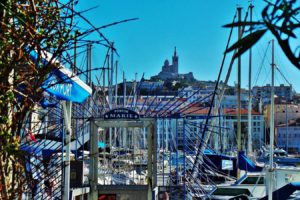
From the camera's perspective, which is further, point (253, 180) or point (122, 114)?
point (253, 180)

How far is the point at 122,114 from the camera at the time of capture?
9.20m

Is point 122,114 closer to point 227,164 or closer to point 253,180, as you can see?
point 253,180

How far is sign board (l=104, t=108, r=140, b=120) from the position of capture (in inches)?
361

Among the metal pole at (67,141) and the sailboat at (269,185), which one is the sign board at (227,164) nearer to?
the sailboat at (269,185)

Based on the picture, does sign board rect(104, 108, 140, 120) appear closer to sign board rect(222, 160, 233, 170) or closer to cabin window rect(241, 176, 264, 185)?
cabin window rect(241, 176, 264, 185)

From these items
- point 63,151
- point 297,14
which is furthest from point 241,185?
point 297,14

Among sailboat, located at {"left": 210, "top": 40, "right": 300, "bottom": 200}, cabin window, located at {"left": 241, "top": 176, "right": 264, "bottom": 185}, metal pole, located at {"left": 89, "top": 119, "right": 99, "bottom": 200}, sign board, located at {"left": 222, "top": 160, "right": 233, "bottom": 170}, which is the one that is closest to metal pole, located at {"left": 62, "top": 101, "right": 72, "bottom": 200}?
metal pole, located at {"left": 89, "top": 119, "right": 99, "bottom": 200}

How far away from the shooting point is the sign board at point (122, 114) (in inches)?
361

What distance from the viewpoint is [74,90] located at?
6.17 metres

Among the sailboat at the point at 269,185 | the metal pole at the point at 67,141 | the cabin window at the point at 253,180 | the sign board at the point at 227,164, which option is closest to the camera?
the metal pole at the point at 67,141

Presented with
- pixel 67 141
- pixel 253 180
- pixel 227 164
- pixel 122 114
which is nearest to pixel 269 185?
pixel 253 180

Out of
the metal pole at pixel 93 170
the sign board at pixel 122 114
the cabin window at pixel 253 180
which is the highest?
the sign board at pixel 122 114

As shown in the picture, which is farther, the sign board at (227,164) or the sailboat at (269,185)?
the sign board at (227,164)

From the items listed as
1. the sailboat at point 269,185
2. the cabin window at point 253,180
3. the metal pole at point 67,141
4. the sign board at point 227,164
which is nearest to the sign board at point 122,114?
the metal pole at point 67,141
